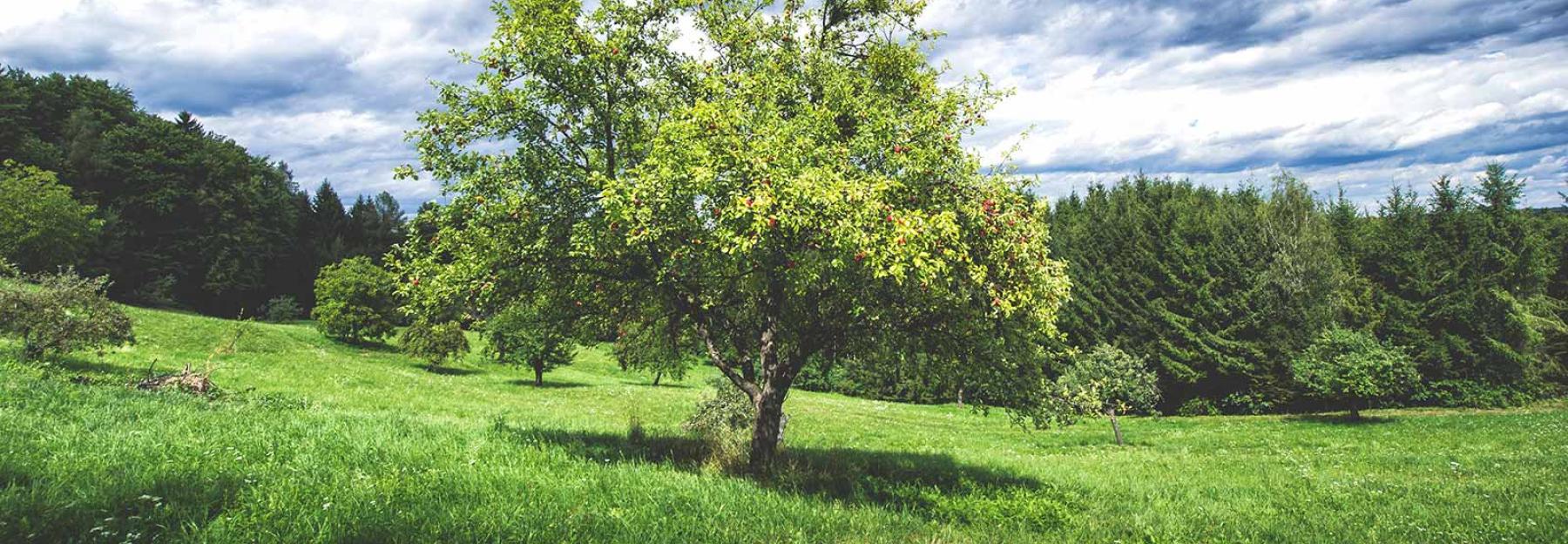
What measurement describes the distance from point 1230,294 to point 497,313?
164 ft

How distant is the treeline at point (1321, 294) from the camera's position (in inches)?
1698

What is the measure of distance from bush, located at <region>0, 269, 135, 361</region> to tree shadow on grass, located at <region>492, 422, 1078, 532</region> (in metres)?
12.3

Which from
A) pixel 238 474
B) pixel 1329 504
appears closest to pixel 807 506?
pixel 238 474

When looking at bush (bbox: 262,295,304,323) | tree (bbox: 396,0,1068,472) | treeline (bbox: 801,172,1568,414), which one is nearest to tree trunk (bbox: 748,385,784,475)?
tree (bbox: 396,0,1068,472)

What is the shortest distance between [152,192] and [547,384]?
4490 centimetres

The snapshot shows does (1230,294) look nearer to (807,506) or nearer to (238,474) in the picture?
(807,506)

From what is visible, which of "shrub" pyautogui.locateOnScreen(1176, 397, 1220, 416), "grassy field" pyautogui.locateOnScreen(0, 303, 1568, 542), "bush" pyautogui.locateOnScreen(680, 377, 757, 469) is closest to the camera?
"grassy field" pyautogui.locateOnScreen(0, 303, 1568, 542)

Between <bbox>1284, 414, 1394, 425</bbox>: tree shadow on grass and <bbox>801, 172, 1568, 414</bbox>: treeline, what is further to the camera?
<bbox>801, 172, 1568, 414</bbox>: treeline

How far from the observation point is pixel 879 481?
12.5 meters

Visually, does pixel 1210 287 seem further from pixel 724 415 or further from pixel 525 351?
pixel 525 351

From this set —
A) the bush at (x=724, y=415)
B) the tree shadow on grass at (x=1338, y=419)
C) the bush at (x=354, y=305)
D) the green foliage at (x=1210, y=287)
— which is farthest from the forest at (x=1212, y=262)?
the bush at (x=724, y=415)

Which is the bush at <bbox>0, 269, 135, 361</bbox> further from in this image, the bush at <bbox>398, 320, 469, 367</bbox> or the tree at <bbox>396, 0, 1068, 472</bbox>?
the bush at <bbox>398, 320, 469, 367</bbox>

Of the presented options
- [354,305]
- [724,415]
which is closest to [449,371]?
[354,305]

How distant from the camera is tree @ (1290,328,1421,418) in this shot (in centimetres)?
3422
